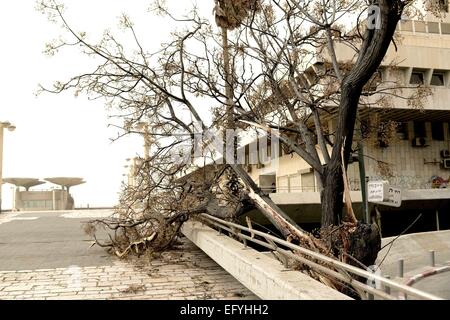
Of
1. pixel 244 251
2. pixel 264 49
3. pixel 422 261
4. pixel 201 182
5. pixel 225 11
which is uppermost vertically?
pixel 225 11

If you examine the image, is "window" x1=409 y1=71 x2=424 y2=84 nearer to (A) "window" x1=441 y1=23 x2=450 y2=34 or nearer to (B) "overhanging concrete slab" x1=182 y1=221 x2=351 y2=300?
(A) "window" x1=441 y1=23 x2=450 y2=34

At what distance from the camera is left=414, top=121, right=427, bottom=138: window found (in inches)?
1177

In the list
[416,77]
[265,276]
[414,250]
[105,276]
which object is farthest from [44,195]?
[265,276]

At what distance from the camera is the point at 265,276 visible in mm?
5855

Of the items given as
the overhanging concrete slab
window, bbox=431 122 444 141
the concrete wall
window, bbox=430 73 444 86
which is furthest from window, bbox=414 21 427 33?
the overhanging concrete slab

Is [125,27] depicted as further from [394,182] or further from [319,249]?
[394,182]

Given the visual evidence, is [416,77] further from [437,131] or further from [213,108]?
[213,108]

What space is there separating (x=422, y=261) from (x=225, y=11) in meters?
11.2

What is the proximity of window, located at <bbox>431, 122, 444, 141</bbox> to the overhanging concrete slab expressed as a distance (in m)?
25.5

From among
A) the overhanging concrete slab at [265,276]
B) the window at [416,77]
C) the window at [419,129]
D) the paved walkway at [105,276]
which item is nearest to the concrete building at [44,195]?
the window at [419,129]

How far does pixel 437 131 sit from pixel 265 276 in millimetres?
28849

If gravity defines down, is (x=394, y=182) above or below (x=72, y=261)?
above
